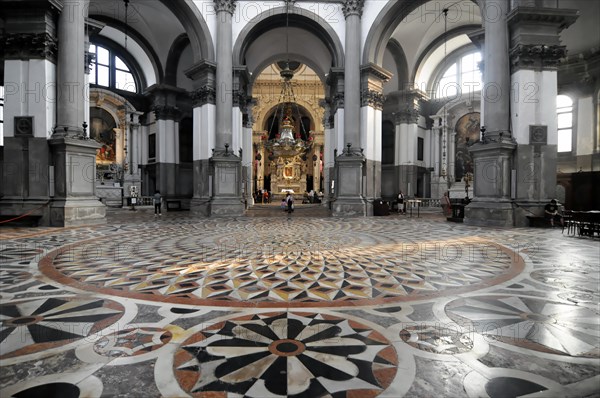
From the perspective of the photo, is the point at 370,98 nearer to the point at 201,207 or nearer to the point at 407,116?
the point at 407,116

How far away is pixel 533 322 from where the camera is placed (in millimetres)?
2625

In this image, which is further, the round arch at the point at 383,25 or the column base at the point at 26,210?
the round arch at the point at 383,25

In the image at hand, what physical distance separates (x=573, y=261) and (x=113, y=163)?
76.0 ft

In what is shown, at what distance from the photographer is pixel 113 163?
20797 mm

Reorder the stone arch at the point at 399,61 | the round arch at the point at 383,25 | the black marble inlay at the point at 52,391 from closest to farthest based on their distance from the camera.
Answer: the black marble inlay at the point at 52,391
the round arch at the point at 383,25
the stone arch at the point at 399,61

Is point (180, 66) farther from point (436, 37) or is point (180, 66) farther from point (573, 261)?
point (573, 261)

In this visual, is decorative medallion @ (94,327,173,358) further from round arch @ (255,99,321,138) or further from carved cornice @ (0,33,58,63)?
round arch @ (255,99,321,138)

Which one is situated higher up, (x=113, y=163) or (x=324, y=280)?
(x=113, y=163)

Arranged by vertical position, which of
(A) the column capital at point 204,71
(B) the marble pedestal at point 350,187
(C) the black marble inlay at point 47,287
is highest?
(A) the column capital at point 204,71

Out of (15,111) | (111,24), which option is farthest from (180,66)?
(15,111)

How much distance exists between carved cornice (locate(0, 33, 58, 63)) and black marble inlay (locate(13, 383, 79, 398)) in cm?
1117

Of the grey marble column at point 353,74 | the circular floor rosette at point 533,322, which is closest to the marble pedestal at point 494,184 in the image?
the grey marble column at point 353,74

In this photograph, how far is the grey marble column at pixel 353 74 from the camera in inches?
571

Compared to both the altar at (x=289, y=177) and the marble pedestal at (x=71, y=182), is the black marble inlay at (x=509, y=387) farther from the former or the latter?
the altar at (x=289, y=177)
